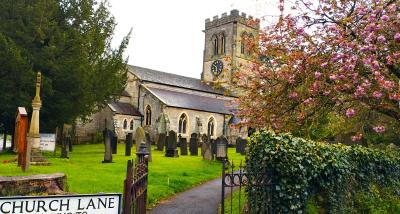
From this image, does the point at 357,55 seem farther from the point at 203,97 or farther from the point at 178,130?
the point at 203,97

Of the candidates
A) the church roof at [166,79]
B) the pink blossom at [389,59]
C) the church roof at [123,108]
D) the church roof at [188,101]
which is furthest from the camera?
the church roof at [166,79]

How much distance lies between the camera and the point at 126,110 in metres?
36.4

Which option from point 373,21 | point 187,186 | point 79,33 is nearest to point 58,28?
point 79,33

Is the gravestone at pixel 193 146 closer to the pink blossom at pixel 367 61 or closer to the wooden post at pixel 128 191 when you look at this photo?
the pink blossom at pixel 367 61

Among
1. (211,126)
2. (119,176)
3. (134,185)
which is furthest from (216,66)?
(134,185)

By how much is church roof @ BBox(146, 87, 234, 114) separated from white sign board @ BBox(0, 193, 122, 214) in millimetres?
32223

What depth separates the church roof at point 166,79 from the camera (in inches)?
1587

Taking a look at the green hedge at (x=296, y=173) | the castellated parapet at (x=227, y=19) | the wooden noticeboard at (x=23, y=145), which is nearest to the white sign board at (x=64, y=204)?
the green hedge at (x=296, y=173)

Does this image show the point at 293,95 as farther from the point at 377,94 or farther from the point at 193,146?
the point at 193,146

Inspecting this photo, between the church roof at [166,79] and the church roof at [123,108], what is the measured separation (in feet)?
10.6

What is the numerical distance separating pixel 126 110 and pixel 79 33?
56.6ft

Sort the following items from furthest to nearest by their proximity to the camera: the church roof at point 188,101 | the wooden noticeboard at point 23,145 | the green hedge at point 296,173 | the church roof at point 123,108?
the church roof at point 188,101, the church roof at point 123,108, the wooden noticeboard at point 23,145, the green hedge at point 296,173

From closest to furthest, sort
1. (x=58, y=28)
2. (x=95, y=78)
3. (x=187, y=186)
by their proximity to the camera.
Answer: (x=187, y=186) < (x=58, y=28) < (x=95, y=78)

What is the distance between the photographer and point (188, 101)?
3991 cm
